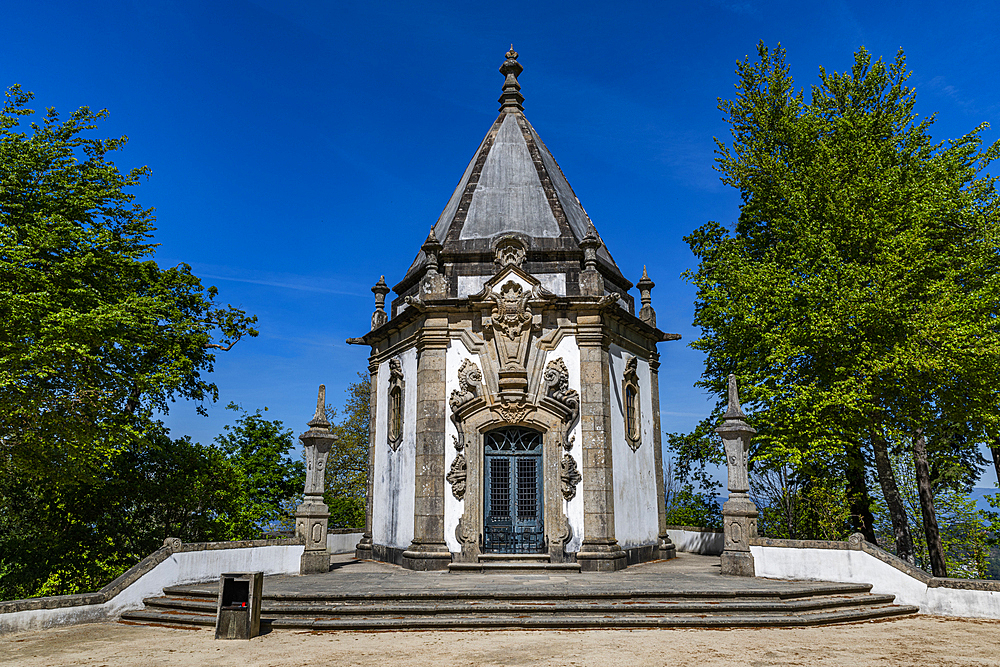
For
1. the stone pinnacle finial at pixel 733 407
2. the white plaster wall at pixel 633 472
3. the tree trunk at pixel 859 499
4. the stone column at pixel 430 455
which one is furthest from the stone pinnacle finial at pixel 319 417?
the tree trunk at pixel 859 499

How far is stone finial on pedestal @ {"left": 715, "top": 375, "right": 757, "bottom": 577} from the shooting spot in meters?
13.2

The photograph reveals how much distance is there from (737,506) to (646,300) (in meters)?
7.56

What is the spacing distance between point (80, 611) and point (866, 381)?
1636 cm

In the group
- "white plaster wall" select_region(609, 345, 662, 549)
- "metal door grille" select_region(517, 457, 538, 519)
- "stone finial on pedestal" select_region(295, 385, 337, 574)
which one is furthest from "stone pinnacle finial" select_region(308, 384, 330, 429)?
"white plaster wall" select_region(609, 345, 662, 549)

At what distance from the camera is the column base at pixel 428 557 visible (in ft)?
47.4

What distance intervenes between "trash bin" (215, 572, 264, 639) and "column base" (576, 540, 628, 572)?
7372 millimetres

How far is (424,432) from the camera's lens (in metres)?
15.4

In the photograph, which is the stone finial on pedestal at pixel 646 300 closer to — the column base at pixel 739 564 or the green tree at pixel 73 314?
the column base at pixel 739 564

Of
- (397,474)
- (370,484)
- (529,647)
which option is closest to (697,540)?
(397,474)

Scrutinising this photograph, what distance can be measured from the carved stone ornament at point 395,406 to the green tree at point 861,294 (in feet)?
28.5

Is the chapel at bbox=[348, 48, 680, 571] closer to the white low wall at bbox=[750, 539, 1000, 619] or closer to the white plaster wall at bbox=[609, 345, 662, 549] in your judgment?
the white plaster wall at bbox=[609, 345, 662, 549]

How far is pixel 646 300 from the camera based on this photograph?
63.7 ft

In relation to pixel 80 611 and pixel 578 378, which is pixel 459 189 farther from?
pixel 80 611

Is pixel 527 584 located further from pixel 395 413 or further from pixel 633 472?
pixel 395 413
